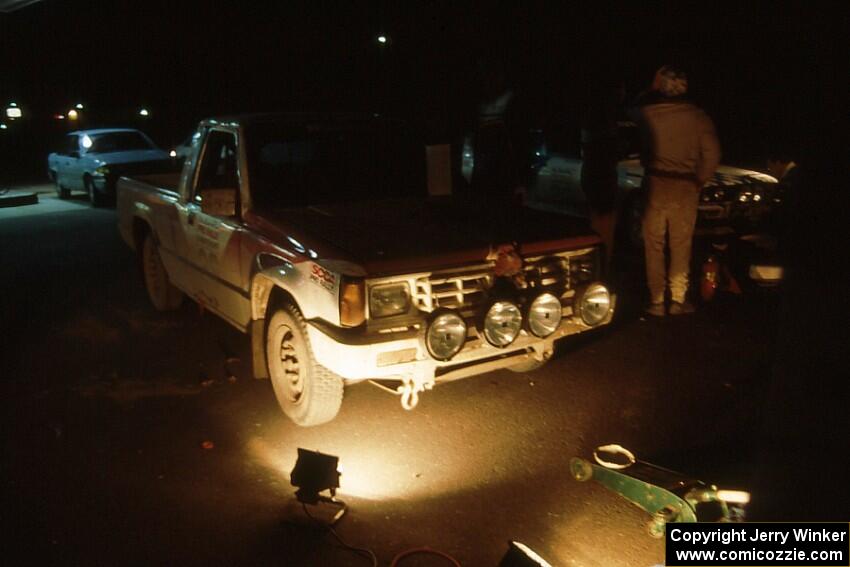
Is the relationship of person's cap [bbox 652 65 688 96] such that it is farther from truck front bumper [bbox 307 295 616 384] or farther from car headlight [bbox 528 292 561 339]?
truck front bumper [bbox 307 295 616 384]

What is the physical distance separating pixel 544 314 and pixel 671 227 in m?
2.83

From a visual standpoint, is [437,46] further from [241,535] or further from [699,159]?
[241,535]

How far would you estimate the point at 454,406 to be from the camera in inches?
190

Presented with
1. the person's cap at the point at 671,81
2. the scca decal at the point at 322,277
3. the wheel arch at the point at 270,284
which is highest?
the person's cap at the point at 671,81

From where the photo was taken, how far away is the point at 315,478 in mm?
3484

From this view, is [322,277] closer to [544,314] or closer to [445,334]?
[445,334]

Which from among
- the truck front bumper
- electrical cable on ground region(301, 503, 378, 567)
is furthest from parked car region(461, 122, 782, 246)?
electrical cable on ground region(301, 503, 378, 567)

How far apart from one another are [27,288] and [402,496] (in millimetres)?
6422

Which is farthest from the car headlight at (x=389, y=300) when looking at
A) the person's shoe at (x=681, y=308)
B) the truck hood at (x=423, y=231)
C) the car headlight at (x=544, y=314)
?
the person's shoe at (x=681, y=308)

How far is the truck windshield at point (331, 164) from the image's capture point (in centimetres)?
473

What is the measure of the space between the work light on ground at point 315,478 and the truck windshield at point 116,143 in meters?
14.5

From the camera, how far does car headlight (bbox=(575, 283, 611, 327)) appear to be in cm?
438

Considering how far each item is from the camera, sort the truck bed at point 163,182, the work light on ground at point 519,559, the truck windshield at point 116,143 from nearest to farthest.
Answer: the work light on ground at point 519,559 → the truck bed at point 163,182 → the truck windshield at point 116,143

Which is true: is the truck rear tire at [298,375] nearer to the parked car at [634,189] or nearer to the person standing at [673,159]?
the person standing at [673,159]
